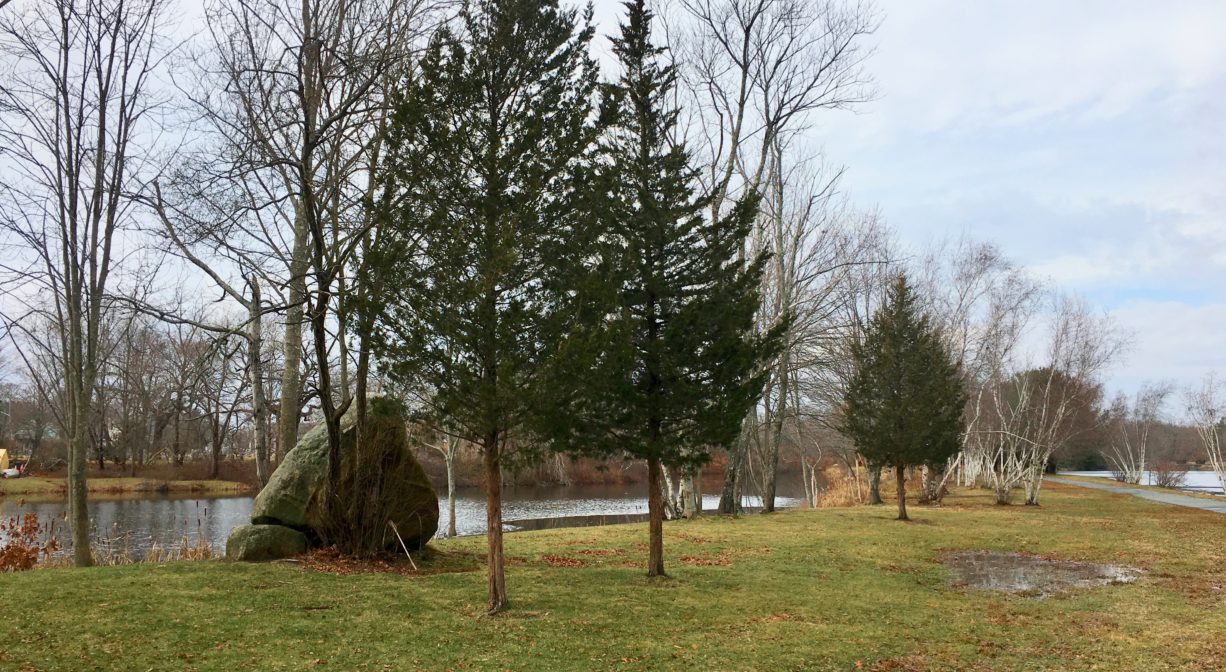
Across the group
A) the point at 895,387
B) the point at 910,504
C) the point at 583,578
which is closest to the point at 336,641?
the point at 583,578

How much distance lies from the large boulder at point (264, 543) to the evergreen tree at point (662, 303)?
4352 mm

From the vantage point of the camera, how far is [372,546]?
1044 centimetres

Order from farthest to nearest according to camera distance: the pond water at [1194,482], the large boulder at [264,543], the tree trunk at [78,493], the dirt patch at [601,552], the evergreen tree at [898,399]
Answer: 1. the pond water at [1194,482]
2. the evergreen tree at [898,399]
3. the dirt patch at [601,552]
4. the tree trunk at [78,493]
5. the large boulder at [264,543]

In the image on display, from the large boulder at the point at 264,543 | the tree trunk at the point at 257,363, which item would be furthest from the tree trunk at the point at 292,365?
the large boulder at the point at 264,543

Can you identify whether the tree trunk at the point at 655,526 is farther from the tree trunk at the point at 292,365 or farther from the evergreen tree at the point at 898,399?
the evergreen tree at the point at 898,399

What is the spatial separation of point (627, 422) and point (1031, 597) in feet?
19.8

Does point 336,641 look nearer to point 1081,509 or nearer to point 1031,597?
point 1031,597

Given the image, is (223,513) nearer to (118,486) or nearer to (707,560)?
(118,486)

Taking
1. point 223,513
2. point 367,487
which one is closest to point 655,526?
point 367,487

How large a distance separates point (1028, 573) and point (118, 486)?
37629 mm

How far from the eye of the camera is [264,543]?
10.1 metres

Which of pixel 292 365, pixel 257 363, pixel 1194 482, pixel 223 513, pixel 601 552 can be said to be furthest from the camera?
pixel 1194 482

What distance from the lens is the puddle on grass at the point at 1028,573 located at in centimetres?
1066

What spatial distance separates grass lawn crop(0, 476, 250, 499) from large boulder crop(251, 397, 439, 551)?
27.9m
